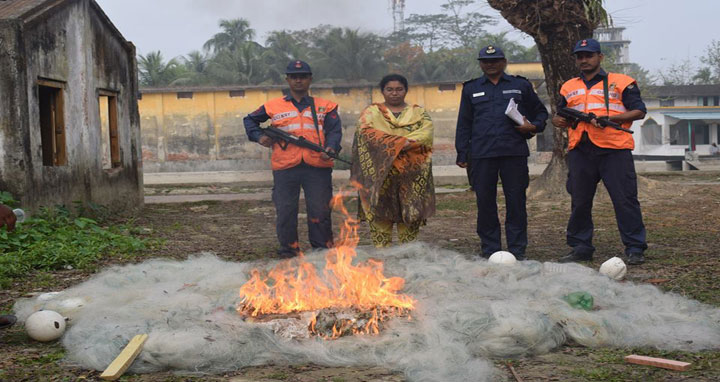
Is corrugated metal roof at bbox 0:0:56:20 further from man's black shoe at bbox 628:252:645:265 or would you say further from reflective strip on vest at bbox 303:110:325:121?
man's black shoe at bbox 628:252:645:265

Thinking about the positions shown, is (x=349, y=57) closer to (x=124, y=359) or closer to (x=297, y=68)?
(x=297, y=68)

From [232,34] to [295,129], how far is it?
53.2 metres

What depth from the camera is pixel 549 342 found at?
13.1 ft

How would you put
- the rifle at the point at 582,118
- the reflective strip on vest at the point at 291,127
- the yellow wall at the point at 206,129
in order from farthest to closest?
the yellow wall at the point at 206,129 → the reflective strip on vest at the point at 291,127 → the rifle at the point at 582,118

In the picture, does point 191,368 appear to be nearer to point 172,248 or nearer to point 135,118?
point 172,248

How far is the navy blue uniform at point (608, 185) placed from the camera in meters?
6.40

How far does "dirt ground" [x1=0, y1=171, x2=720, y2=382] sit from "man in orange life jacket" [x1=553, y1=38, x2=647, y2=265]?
301 millimetres

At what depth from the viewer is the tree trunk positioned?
12.4 m

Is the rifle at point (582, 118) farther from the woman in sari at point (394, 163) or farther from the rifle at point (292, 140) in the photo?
the rifle at point (292, 140)

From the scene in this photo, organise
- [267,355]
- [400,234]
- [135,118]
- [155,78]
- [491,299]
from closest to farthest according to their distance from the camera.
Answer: [267,355] → [491,299] → [400,234] → [135,118] → [155,78]

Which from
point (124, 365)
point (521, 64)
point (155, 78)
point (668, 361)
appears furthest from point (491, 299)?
point (155, 78)

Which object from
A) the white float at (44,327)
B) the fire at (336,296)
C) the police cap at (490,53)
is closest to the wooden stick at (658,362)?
the fire at (336,296)

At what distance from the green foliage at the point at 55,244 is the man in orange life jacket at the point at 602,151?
477 centimetres

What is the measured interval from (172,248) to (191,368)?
5.16 metres
